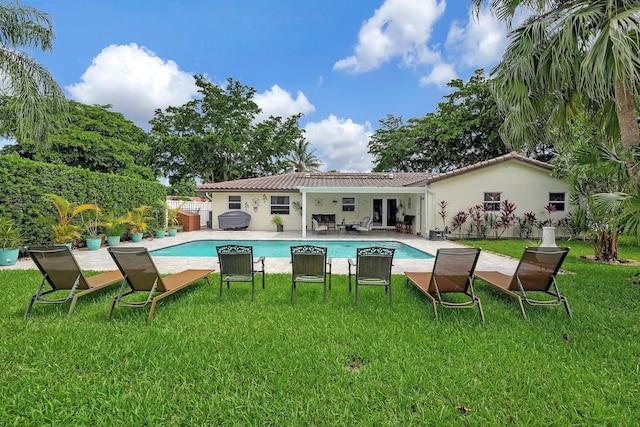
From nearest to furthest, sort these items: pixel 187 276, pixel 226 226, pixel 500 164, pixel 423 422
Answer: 1. pixel 423 422
2. pixel 187 276
3. pixel 500 164
4. pixel 226 226

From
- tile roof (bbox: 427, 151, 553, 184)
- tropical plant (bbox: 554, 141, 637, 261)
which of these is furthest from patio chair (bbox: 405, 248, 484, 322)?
tile roof (bbox: 427, 151, 553, 184)

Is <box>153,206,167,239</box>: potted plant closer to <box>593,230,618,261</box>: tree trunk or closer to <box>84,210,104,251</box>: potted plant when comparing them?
<box>84,210,104,251</box>: potted plant

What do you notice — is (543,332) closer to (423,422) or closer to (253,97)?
(423,422)

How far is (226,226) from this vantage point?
1955cm

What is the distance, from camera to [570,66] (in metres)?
6.00

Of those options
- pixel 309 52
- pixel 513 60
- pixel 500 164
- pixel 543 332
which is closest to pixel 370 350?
pixel 543 332

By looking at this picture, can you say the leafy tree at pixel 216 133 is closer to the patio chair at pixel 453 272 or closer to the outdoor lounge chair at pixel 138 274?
the outdoor lounge chair at pixel 138 274

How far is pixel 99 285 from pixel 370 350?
15.6 feet

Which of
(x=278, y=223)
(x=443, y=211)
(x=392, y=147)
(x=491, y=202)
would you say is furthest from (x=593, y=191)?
(x=392, y=147)

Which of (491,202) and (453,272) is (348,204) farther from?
(453,272)

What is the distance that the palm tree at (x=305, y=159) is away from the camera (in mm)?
42219

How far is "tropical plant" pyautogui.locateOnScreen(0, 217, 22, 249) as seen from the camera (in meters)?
8.45

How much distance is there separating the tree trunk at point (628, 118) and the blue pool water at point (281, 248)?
20.0 feet

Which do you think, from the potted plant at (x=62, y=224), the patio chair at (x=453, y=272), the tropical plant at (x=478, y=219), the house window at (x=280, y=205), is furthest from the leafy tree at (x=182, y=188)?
the patio chair at (x=453, y=272)
